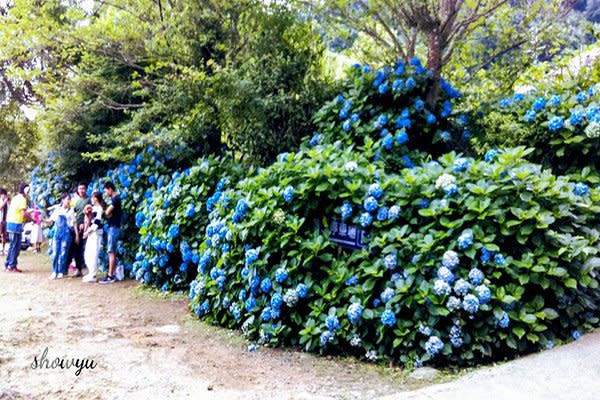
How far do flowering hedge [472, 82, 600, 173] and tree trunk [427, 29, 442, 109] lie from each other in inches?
26.6

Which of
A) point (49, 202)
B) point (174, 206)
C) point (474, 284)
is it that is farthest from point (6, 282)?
point (474, 284)

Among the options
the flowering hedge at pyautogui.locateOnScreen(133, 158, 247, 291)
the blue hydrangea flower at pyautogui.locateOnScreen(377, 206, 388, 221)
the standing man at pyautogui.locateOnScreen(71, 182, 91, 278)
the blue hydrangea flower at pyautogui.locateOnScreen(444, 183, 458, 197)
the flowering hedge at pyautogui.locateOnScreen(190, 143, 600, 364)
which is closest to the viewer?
the flowering hedge at pyautogui.locateOnScreen(190, 143, 600, 364)

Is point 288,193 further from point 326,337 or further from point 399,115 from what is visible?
point 399,115

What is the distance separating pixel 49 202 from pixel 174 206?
645cm

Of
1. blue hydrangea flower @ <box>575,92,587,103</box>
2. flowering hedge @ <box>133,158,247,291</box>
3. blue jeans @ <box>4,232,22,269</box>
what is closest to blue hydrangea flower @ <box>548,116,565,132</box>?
blue hydrangea flower @ <box>575,92,587,103</box>

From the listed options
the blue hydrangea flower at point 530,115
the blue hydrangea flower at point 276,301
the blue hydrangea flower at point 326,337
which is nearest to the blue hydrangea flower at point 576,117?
the blue hydrangea flower at point 530,115

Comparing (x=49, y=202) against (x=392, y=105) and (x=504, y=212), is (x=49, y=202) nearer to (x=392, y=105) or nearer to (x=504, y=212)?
(x=392, y=105)

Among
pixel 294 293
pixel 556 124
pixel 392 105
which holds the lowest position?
pixel 294 293

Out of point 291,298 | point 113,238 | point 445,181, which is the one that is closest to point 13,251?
point 113,238

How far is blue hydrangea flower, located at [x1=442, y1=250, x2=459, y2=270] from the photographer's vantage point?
407 centimetres

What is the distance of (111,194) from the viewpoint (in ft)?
29.3

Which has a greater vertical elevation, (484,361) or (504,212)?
(504,212)

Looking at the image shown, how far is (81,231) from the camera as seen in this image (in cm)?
932

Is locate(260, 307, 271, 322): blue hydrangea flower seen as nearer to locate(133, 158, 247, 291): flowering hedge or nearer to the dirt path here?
the dirt path
